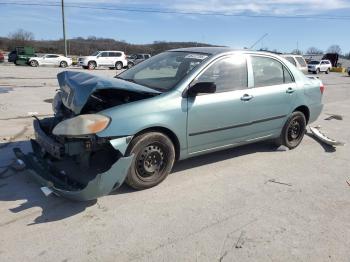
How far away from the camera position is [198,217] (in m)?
3.99

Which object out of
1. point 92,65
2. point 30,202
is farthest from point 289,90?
point 92,65

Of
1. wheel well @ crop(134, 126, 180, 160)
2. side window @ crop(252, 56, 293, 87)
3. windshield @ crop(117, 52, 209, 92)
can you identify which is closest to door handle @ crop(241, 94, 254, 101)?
side window @ crop(252, 56, 293, 87)

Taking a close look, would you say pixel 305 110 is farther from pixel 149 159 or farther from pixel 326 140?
pixel 149 159

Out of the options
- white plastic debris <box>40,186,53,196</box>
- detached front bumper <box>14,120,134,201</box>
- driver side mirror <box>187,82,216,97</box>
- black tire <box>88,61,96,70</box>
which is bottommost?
white plastic debris <box>40,186,53,196</box>

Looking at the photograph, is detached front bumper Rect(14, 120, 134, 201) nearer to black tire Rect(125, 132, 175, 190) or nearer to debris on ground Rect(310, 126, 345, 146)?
A: black tire Rect(125, 132, 175, 190)

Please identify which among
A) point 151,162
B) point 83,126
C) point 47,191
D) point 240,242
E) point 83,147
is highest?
point 83,126

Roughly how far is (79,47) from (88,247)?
93380 millimetres

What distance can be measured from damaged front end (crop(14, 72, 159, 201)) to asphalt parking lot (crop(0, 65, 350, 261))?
0.80 ft

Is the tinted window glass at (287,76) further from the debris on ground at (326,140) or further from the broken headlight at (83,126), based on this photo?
the broken headlight at (83,126)

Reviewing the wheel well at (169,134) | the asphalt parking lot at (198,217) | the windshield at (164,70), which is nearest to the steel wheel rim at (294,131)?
the asphalt parking lot at (198,217)

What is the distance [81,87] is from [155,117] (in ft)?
2.91

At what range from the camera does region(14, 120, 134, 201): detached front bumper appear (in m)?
3.88

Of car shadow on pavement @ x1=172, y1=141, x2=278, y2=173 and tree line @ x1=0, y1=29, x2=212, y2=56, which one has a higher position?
tree line @ x1=0, y1=29, x2=212, y2=56

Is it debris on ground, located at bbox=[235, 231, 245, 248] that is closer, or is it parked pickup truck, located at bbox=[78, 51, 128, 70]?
debris on ground, located at bbox=[235, 231, 245, 248]
